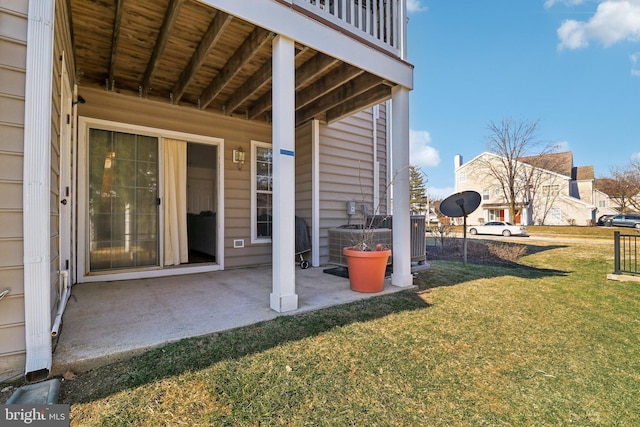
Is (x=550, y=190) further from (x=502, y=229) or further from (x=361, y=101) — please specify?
(x=361, y=101)

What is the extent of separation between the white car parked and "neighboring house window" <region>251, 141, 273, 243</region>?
16.0 metres

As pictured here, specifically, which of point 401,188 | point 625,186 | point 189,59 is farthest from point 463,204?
point 625,186

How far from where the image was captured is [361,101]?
15.3 feet

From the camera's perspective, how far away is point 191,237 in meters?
6.50

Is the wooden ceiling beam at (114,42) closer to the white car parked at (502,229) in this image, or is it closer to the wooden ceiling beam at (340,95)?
the wooden ceiling beam at (340,95)

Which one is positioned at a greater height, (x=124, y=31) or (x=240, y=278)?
(x=124, y=31)

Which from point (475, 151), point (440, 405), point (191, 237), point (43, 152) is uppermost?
point (475, 151)

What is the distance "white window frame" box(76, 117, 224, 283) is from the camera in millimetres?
3799

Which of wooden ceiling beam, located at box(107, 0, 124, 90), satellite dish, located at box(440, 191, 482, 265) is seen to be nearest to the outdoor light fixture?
wooden ceiling beam, located at box(107, 0, 124, 90)

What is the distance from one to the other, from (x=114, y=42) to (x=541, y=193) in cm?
2870

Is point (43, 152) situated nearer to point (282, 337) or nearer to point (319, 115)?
point (282, 337)

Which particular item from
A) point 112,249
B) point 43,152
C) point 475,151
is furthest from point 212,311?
point 475,151

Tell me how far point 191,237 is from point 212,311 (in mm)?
4218

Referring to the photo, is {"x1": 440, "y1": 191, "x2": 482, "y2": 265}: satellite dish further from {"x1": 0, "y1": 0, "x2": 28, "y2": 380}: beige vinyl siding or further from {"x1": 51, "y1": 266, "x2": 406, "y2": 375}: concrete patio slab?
{"x1": 0, "y1": 0, "x2": 28, "y2": 380}: beige vinyl siding
